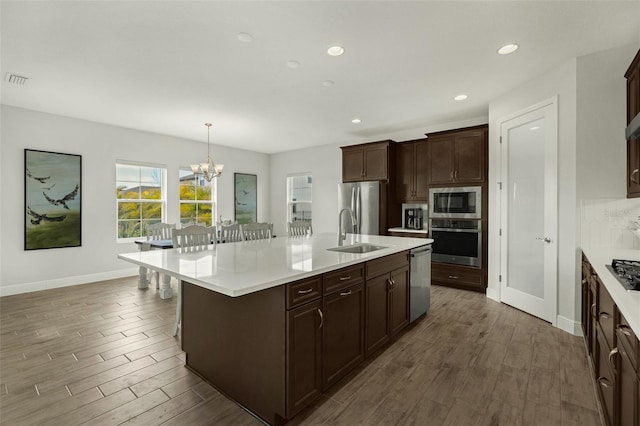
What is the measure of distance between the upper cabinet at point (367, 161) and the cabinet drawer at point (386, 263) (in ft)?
9.08

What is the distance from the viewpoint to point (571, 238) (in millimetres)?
2965

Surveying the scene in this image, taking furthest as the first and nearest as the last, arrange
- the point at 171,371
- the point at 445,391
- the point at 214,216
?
1. the point at 214,216
2. the point at 171,371
3. the point at 445,391

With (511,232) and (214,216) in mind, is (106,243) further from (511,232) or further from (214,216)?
(511,232)

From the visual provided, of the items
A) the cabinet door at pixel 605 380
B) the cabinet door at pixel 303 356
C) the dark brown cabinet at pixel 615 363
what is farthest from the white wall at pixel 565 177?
the cabinet door at pixel 303 356

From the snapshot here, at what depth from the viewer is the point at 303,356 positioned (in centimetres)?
174

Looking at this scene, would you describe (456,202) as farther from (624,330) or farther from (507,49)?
(624,330)

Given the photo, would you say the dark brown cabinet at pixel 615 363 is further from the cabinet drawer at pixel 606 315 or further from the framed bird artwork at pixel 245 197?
the framed bird artwork at pixel 245 197

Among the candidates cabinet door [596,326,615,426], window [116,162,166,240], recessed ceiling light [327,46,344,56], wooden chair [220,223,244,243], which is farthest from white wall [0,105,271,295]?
cabinet door [596,326,615,426]

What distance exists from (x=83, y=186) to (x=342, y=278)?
5.06 meters

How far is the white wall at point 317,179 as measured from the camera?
271 inches

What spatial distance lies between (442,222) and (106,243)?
574 cm

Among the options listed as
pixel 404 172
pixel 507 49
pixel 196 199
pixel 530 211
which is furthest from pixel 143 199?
pixel 530 211

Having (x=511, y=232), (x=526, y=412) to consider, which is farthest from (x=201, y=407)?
(x=511, y=232)

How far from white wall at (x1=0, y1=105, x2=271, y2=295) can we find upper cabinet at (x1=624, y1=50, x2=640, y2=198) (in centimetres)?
669
